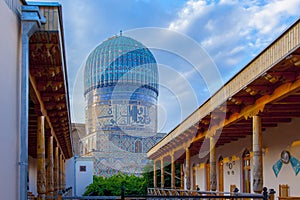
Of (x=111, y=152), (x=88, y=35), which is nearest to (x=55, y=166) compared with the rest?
(x=88, y=35)

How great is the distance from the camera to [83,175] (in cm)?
4019

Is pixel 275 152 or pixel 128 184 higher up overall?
pixel 275 152

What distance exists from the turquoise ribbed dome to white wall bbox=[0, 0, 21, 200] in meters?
39.2

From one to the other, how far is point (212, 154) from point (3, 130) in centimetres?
974

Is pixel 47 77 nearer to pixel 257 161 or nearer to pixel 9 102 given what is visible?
pixel 9 102

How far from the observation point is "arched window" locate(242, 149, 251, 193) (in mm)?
16473

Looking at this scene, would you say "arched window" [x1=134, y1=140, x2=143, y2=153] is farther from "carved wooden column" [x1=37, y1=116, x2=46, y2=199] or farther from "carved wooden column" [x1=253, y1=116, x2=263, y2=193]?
"carved wooden column" [x1=253, y1=116, x2=263, y2=193]

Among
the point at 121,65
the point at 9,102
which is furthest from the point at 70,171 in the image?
the point at 9,102

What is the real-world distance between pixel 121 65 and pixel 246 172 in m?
30.1

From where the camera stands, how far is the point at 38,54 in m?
7.37

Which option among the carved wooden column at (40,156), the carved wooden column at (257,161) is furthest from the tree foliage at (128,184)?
the carved wooden column at (257,161)

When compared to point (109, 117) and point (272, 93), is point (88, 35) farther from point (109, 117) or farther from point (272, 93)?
point (109, 117)

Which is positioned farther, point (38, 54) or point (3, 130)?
point (38, 54)

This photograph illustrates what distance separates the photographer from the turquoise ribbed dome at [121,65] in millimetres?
45250
